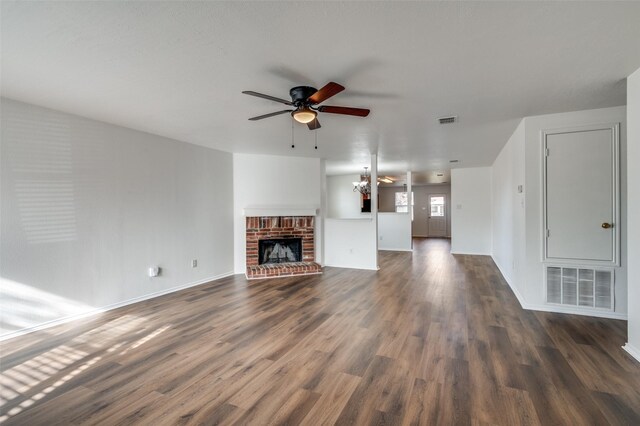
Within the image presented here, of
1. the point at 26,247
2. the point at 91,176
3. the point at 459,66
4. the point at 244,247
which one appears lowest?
the point at 244,247

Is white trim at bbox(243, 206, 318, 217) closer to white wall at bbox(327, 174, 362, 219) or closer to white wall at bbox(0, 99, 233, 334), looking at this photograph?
white wall at bbox(0, 99, 233, 334)

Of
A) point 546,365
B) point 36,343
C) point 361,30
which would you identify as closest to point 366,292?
point 546,365

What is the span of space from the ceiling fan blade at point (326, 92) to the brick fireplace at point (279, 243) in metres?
3.57

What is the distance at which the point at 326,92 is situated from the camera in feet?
7.66

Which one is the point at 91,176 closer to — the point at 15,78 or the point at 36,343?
the point at 15,78

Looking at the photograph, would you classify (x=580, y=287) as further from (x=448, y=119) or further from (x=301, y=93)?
(x=301, y=93)

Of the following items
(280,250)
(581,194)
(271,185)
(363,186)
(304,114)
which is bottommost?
(280,250)

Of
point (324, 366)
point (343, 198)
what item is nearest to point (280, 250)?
point (324, 366)

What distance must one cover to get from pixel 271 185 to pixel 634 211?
200 inches

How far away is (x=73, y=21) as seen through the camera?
1731mm

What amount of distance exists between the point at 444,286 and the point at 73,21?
5.18 meters

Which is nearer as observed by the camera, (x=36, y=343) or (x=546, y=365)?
(x=546, y=365)

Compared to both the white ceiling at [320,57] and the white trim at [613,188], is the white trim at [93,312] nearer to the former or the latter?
the white ceiling at [320,57]

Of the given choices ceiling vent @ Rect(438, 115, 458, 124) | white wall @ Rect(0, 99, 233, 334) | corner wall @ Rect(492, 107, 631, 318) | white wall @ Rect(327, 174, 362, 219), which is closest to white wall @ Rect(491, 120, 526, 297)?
corner wall @ Rect(492, 107, 631, 318)
